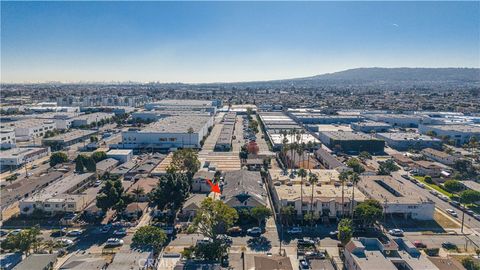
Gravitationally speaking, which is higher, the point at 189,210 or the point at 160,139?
the point at 160,139

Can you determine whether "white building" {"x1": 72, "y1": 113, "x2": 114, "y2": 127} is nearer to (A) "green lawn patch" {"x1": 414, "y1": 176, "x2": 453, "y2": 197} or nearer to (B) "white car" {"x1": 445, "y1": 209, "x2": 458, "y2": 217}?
(A) "green lawn patch" {"x1": 414, "y1": 176, "x2": 453, "y2": 197}

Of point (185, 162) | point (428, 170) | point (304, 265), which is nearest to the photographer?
point (304, 265)

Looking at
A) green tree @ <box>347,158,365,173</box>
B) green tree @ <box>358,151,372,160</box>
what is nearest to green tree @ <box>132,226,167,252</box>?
green tree @ <box>347,158,365,173</box>

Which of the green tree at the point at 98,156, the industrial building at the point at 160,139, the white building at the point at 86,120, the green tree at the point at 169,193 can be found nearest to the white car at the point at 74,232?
the green tree at the point at 169,193

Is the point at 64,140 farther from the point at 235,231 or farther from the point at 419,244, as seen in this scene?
the point at 419,244

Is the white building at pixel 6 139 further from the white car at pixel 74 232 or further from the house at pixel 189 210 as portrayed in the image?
the house at pixel 189 210

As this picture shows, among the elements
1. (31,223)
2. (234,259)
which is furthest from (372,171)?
(31,223)

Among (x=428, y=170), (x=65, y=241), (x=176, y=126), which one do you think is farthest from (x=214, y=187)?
(x=176, y=126)
